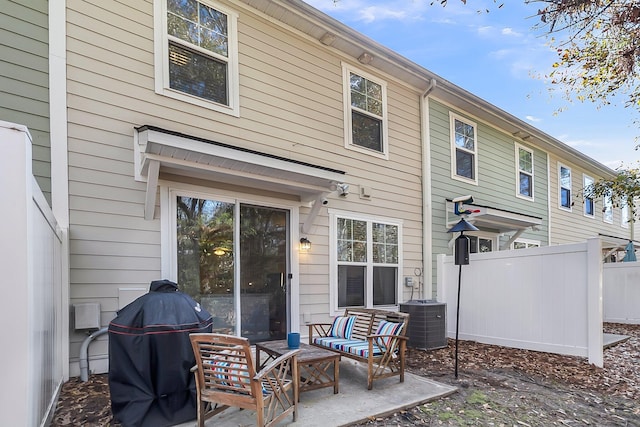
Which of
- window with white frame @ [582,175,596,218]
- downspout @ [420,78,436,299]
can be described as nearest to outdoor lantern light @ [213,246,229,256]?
downspout @ [420,78,436,299]

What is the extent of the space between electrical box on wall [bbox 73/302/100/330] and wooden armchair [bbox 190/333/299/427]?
1.75 m

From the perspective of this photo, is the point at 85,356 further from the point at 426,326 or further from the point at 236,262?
the point at 426,326

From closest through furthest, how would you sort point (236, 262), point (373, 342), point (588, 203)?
point (373, 342), point (236, 262), point (588, 203)

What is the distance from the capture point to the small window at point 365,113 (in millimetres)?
6867

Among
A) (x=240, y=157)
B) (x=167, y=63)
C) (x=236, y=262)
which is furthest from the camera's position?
(x=236, y=262)

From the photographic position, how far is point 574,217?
1264cm

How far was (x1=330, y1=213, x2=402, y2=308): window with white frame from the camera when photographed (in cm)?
658

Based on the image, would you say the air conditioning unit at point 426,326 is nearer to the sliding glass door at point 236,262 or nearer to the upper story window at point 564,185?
the sliding glass door at point 236,262

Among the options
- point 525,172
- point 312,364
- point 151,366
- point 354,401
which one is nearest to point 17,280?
point 151,366

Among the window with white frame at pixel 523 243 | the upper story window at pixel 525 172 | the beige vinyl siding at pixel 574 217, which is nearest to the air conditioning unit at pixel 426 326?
the window with white frame at pixel 523 243

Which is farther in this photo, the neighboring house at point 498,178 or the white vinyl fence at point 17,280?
the neighboring house at point 498,178

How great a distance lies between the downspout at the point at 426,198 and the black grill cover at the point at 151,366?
5627 mm

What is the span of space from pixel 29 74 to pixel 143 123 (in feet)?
3.86

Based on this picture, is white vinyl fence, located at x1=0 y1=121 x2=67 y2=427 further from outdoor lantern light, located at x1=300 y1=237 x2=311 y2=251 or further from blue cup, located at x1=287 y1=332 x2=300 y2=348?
outdoor lantern light, located at x1=300 y1=237 x2=311 y2=251
